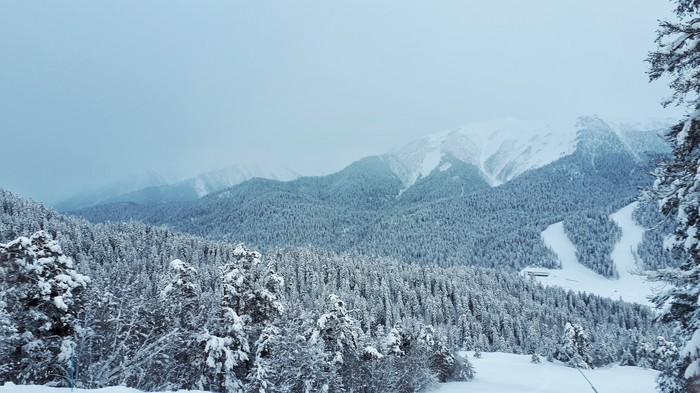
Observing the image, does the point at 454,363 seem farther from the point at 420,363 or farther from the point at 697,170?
the point at 697,170

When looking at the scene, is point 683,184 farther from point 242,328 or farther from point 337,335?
point 337,335

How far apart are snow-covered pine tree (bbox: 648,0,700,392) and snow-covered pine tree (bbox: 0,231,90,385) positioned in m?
20.8

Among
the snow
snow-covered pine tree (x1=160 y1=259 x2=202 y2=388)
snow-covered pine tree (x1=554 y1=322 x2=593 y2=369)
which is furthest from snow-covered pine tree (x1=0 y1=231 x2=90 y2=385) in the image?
snow-covered pine tree (x1=554 y1=322 x2=593 y2=369)

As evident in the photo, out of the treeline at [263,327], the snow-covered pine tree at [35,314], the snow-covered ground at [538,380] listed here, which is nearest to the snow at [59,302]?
the snow-covered pine tree at [35,314]

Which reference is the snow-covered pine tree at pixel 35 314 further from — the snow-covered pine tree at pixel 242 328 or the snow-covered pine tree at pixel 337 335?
the snow-covered pine tree at pixel 337 335

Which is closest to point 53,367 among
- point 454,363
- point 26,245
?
point 26,245

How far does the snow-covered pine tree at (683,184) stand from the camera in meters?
8.34

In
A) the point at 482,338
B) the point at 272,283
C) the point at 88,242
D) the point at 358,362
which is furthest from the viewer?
the point at 88,242

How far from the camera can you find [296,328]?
30.7m

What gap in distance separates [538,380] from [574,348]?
24172 millimetres

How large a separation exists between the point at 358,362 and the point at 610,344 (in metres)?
80.5

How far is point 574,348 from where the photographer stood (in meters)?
72.1

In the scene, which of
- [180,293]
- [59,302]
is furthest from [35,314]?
[180,293]

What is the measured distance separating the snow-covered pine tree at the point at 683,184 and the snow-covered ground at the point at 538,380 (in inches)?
1247
